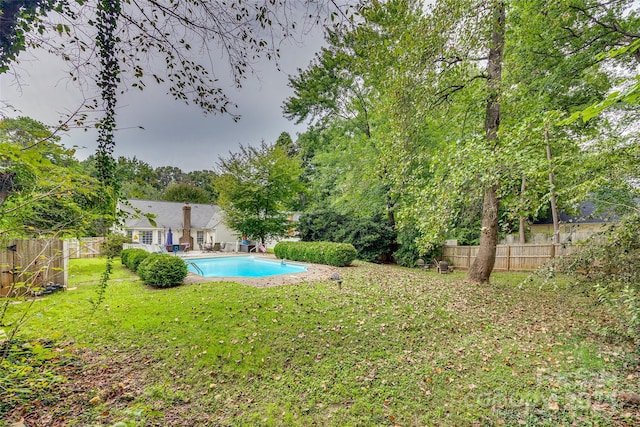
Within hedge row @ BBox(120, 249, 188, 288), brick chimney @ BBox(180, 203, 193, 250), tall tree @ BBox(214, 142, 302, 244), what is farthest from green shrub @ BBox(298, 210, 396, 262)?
brick chimney @ BBox(180, 203, 193, 250)

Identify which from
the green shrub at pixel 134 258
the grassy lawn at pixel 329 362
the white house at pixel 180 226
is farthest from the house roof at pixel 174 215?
the grassy lawn at pixel 329 362

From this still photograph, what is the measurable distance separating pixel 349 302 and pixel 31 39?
6.21m

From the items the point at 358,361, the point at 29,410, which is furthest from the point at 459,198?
the point at 29,410

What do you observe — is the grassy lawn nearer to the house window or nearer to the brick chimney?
the brick chimney

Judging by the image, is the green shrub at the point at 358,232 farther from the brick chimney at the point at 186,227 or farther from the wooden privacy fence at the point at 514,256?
the brick chimney at the point at 186,227

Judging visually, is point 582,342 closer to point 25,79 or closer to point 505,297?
point 505,297

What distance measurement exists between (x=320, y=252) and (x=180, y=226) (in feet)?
55.8

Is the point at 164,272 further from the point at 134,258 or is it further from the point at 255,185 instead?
the point at 255,185

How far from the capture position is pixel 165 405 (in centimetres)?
293

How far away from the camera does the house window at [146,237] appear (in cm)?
2170

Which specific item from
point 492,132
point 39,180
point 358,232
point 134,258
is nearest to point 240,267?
point 134,258

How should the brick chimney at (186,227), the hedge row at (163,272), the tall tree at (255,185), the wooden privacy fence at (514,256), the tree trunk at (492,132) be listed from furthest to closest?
the brick chimney at (186,227) < the tall tree at (255,185) < the wooden privacy fence at (514,256) < the hedge row at (163,272) < the tree trunk at (492,132)

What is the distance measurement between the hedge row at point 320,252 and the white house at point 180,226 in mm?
8662

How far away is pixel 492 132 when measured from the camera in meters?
6.84
